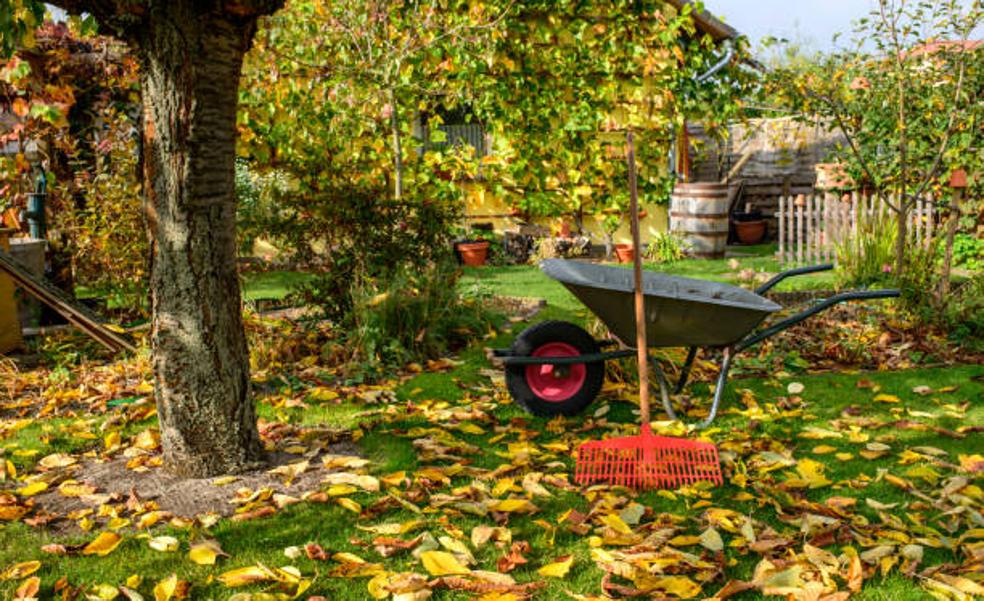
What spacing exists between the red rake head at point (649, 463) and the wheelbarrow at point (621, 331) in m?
0.50

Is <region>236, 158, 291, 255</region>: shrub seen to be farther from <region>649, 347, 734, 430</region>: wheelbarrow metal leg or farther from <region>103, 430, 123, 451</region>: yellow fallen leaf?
<region>649, 347, 734, 430</region>: wheelbarrow metal leg

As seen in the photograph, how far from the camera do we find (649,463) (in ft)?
10.6

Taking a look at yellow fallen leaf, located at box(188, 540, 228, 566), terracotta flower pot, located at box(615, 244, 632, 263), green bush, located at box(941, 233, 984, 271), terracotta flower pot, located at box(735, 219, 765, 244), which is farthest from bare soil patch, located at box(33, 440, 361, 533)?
terracotta flower pot, located at box(735, 219, 765, 244)

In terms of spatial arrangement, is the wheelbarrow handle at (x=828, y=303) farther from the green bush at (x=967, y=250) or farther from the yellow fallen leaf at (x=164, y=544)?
the green bush at (x=967, y=250)

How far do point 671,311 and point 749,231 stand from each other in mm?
10192

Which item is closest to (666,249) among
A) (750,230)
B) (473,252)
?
(473,252)

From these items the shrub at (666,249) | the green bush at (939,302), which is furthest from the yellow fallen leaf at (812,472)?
the shrub at (666,249)

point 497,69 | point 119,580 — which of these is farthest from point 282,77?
point 119,580

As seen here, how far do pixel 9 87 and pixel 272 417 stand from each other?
8.35 feet

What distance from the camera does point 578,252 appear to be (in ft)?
36.2

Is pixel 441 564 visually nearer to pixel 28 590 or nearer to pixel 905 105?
pixel 28 590

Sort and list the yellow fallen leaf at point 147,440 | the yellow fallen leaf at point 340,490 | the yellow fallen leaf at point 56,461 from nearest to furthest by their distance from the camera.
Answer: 1. the yellow fallen leaf at point 340,490
2. the yellow fallen leaf at point 56,461
3. the yellow fallen leaf at point 147,440

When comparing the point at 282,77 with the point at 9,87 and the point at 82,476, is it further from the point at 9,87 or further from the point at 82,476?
the point at 82,476

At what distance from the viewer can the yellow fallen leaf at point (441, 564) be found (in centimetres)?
246
